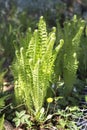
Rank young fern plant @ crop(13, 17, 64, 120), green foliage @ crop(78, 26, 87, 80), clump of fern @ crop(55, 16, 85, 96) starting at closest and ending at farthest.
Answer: young fern plant @ crop(13, 17, 64, 120)
clump of fern @ crop(55, 16, 85, 96)
green foliage @ crop(78, 26, 87, 80)

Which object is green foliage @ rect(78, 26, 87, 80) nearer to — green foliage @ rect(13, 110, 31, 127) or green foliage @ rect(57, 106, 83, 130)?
green foliage @ rect(57, 106, 83, 130)

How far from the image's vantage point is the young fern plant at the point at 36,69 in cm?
259

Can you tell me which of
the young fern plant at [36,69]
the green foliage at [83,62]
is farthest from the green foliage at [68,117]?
the green foliage at [83,62]

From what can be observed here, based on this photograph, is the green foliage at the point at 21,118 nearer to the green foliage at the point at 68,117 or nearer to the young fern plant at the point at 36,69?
the young fern plant at the point at 36,69

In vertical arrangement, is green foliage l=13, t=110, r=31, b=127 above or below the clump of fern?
below

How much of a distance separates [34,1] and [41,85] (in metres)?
3.64

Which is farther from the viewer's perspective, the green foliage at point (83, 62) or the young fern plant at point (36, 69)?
the green foliage at point (83, 62)

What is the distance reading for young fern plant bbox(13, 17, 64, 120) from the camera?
2.59 m

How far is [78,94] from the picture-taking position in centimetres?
304

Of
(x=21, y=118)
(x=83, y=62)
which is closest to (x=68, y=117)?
(x=21, y=118)

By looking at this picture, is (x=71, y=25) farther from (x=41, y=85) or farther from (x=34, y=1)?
(x=34, y=1)

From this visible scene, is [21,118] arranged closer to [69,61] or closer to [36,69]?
[36,69]

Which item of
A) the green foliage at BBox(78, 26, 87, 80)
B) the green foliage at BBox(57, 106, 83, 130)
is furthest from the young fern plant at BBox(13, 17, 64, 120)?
the green foliage at BBox(78, 26, 87, 80)

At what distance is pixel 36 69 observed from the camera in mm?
2516
